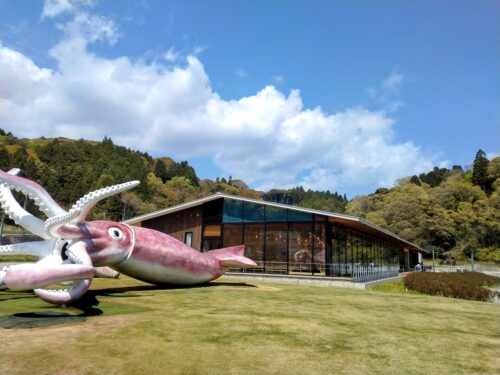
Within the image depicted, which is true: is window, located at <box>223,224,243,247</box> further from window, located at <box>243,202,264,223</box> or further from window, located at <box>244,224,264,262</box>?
window, located at <box>243,202,264,223</box>

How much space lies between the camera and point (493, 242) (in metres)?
62.8

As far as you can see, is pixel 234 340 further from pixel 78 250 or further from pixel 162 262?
pixel 162 262

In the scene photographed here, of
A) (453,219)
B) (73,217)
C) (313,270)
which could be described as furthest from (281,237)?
(453,219)

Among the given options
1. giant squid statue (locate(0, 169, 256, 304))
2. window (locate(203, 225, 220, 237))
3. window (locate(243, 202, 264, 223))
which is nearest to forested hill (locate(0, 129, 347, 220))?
window (locate(203, 225, 220, 237))

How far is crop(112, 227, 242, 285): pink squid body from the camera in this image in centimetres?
1145

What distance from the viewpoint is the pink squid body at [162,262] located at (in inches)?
451

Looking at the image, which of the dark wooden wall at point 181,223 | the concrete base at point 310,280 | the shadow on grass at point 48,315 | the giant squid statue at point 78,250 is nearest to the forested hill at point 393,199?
the dark wooden wall at point 181,223

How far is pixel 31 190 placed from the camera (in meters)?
8.38

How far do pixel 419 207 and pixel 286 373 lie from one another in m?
72.4

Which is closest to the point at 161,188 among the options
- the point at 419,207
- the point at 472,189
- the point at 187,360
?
the point at 419,207

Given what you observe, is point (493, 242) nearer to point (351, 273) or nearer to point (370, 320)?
point (351, 273)

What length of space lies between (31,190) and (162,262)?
485 centimetres

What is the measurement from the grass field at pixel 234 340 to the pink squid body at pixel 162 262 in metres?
1.97

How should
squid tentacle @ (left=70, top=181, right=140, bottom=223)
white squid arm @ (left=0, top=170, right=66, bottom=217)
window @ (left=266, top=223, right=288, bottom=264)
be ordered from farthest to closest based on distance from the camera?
window @ (left=266, top=223, right=288, bottom=264), squid tentacle @ (left=70, top=181, right=140, bottom=223), white squid arm @ (left=0, top=170, right=66, bottom=217)
